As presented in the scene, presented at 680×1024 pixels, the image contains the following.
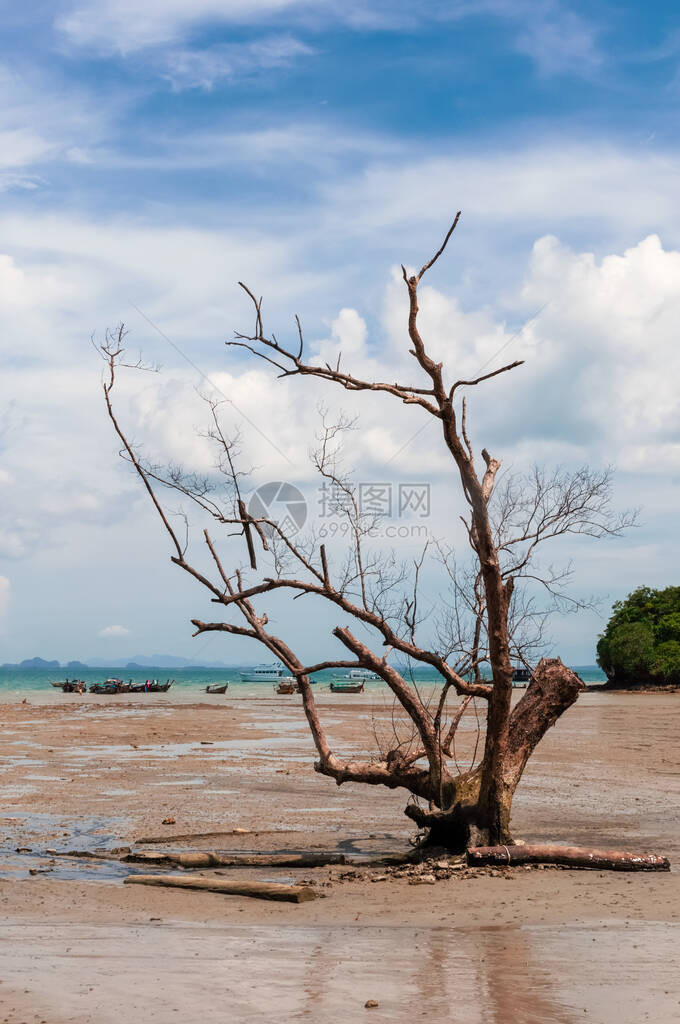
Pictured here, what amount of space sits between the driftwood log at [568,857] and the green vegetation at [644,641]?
5680 centimetres

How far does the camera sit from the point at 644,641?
66.3 metres

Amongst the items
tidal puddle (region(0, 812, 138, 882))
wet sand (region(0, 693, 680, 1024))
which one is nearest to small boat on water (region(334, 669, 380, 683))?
wet sand (region(0, 693, 680, 1024))

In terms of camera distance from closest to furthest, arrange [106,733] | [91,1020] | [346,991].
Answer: [91,1020] → [346,991] → [106,733]

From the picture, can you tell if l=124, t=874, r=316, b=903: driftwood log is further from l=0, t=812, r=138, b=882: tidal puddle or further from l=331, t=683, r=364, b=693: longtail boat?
l=331, t=683, r=364, b=693: longtail boat

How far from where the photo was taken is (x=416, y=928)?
28.0 ft

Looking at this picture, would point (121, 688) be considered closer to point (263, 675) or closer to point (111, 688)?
point (111, 688)

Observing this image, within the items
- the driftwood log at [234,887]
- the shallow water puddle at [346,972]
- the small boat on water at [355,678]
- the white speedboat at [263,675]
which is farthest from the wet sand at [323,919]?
the white speedboat at [263,675]

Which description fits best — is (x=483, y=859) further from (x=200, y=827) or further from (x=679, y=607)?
(x=679, y=607)

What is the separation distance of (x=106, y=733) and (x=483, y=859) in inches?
910

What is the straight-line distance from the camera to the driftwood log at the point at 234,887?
970 cm

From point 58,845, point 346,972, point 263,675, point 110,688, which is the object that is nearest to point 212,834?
point 58,845

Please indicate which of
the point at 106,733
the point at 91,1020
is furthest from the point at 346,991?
the point at 106,733

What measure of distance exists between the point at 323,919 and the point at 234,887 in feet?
4.35

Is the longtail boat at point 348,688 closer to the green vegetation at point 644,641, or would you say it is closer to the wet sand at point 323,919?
the green vegetation at point 644,641
